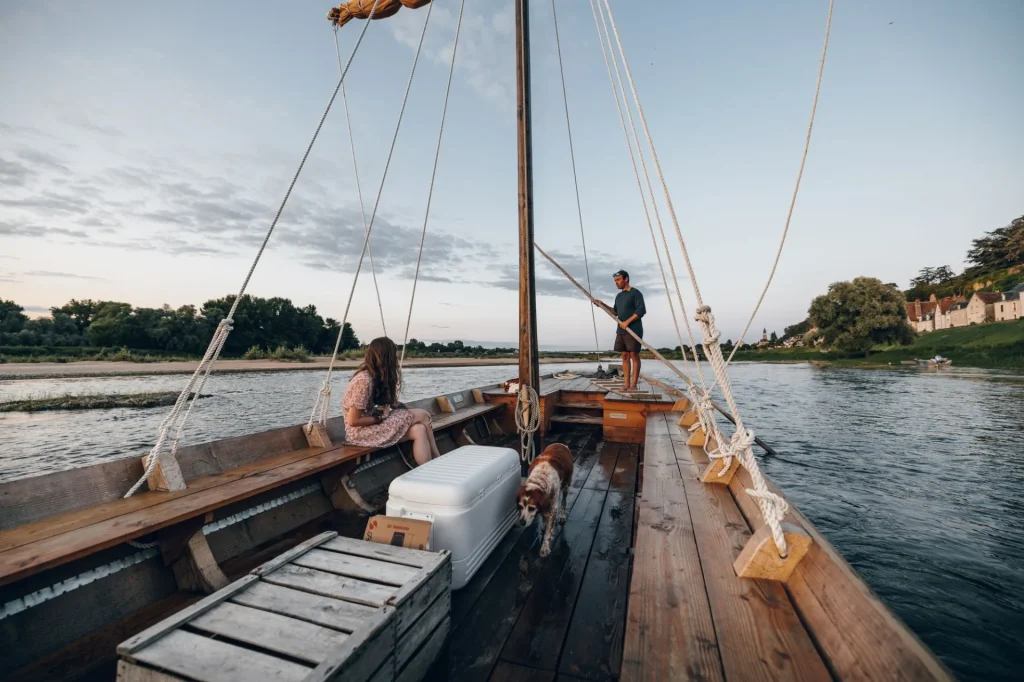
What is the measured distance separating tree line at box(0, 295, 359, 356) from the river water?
12.0m

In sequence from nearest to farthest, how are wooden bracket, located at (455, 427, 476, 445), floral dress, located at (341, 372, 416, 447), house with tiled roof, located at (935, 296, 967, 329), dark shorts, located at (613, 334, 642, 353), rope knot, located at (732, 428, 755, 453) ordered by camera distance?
rope knot, located at (732, 428, 755, 453)
floral dress, located at (341, 372, 416, 447)
wooden bracket, located at (455, 427, 476, 445)
dark shorts, located at (613, 334, 642, 353)
house with tiled roof, located at (935, 296, 967, 329)

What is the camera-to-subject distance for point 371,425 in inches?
135

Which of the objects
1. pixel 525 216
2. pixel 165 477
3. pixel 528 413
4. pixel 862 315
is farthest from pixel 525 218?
pixel 862 315

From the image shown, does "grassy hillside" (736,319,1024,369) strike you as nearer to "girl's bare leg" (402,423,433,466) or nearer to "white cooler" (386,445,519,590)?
"girl's bare leg" (402,423,433,466)

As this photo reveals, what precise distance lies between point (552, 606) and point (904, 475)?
7107 mm

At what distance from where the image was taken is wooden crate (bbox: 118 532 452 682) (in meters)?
1.06

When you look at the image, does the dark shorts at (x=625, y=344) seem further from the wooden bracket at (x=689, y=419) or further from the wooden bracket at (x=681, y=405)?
the wooden bracket at (x=689, y=419)

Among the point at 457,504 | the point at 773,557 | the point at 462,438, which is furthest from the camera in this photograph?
the point at 462,438

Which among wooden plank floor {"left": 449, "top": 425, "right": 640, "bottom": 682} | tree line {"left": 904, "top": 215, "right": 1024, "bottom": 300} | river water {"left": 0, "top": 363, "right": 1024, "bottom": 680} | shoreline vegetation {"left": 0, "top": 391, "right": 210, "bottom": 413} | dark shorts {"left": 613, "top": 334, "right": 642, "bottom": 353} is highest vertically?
tree line {"left": 904, "top": 215, "right": 1024, "bottom": 300}

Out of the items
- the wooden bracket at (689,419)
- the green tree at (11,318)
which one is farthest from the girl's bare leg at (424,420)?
the green tree at (11,318)

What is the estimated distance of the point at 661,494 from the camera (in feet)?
8.39

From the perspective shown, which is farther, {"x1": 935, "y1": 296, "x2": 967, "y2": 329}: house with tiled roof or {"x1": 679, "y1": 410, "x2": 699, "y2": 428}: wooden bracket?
{"x1": 935, "y1": 296, "x2": 967, "y2": 329}: house with tiled roof

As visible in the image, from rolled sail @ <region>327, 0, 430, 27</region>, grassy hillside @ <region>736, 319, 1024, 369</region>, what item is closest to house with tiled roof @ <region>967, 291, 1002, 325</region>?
grassy hillside @ <region>736, 319, 1024, 369</region>

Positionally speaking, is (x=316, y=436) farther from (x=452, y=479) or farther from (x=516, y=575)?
(x=516, y=575)
